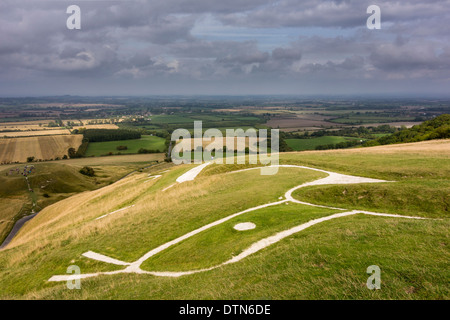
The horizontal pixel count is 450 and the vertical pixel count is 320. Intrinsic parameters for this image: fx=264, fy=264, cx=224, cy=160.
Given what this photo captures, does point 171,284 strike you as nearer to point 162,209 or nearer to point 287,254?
point 287,254

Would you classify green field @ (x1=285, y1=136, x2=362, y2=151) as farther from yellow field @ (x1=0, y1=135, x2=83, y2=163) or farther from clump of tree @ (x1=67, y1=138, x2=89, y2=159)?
yellow field @ (x1=0, y1=135, x2=83, y2=163)

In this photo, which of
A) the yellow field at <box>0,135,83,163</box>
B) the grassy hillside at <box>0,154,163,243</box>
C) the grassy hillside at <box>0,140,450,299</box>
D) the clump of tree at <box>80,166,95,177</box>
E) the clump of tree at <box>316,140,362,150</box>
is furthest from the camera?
the yellow field at <box>0,135,83,163</box>

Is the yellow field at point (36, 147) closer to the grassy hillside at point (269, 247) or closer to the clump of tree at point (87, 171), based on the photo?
the clump of tree at point (87, 171)

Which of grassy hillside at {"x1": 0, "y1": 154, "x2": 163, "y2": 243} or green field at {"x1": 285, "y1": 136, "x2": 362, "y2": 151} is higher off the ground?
green field at {"x1": 285, "y1": 136, "x2": 362, "y2": 151}

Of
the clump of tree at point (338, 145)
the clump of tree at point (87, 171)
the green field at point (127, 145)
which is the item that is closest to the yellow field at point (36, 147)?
the green field at point (127, 145)

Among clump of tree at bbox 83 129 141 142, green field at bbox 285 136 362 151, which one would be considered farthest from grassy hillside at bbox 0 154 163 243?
green field at bbox 285 136 362 151

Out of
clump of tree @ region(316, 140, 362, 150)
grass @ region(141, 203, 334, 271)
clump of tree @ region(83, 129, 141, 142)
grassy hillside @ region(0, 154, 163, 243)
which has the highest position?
clump of tree @ region(83, 129, 141, 142)

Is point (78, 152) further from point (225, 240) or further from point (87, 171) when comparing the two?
point (225, 240)
